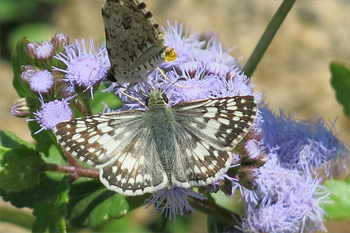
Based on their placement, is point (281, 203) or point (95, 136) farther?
point (281, 203)

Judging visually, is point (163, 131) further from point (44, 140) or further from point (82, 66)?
point (44, 140)

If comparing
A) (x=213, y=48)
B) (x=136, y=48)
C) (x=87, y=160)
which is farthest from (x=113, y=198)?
(x=213, y=48)

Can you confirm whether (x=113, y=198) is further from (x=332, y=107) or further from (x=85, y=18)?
(x=85, y=18)

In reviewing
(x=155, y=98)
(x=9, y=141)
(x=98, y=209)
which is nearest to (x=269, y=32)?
(x=155, y=98)

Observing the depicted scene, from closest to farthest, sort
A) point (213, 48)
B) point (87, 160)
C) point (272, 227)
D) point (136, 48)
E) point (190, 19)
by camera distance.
Result: point (87, 160), point (136, 48), point (272, 227), point (213, 48), point (190, 19)

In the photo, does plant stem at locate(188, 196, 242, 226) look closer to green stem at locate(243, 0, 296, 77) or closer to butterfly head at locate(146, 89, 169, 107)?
butterfly head at locate(146, 89, 169, 107)
